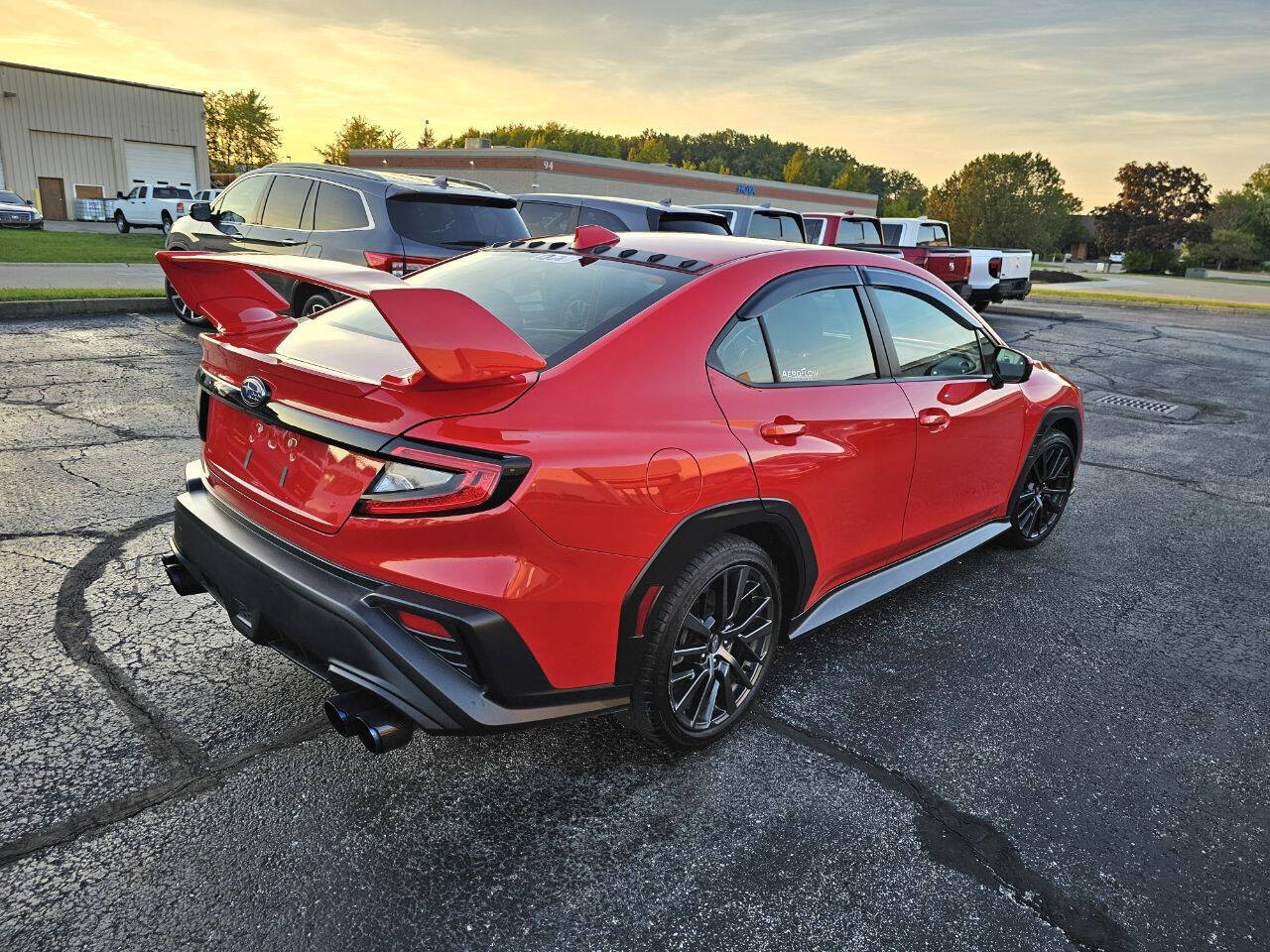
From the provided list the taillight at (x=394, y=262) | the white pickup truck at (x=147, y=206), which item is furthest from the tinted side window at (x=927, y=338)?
the white pickup truck at (x=147, y=206)

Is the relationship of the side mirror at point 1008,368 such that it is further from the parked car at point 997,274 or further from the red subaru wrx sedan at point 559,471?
the parked car at point 997,274

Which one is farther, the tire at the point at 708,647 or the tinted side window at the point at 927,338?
the tinted side window at the point at 927,338

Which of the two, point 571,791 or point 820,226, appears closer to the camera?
point 571,791

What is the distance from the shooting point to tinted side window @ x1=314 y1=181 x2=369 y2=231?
8.18 meters

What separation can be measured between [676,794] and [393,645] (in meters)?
1.08

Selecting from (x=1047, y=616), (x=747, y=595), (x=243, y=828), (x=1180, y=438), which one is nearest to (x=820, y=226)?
(x=1180, y=438)

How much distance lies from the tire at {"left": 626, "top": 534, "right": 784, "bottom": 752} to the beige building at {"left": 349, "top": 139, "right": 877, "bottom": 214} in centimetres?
3842

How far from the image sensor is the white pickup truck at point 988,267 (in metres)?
16.3

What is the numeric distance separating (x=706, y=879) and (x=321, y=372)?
1793 millimetres

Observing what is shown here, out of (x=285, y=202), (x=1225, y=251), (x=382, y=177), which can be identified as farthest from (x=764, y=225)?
(x=1225, y=251)

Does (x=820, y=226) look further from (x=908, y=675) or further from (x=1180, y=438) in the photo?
(x=908, y=675)

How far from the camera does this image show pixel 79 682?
309 cm

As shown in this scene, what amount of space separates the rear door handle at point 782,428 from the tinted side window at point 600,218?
7695mm

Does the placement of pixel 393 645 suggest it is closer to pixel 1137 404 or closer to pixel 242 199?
pixel 242 199
